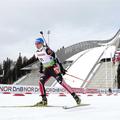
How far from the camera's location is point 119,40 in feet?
326

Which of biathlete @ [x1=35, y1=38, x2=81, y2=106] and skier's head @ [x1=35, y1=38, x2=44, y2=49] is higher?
skier's head @ [x1=35, y1=38, x2=44, y2=49]

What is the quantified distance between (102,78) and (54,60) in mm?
61996

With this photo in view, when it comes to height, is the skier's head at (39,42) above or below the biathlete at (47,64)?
above

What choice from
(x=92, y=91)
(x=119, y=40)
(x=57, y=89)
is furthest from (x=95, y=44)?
(x=57, y=89)

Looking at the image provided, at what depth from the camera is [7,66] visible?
4579 inches

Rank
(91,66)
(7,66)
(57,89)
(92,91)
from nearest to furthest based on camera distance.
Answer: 1. (57,89)
2. (92,91)
3. (91,66)
4. (7,66)

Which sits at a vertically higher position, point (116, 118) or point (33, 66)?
point (33, 66)

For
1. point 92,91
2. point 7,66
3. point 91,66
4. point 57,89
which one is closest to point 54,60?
point 57,89

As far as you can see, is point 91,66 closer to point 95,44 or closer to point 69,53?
point 69,53

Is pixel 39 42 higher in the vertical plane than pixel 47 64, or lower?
higher

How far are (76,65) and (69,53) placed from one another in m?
9.76

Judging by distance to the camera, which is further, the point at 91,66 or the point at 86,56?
the point at 86,56

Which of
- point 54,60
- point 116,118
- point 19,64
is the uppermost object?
point 19,64

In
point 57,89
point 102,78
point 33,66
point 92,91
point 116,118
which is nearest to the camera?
point 116,118
